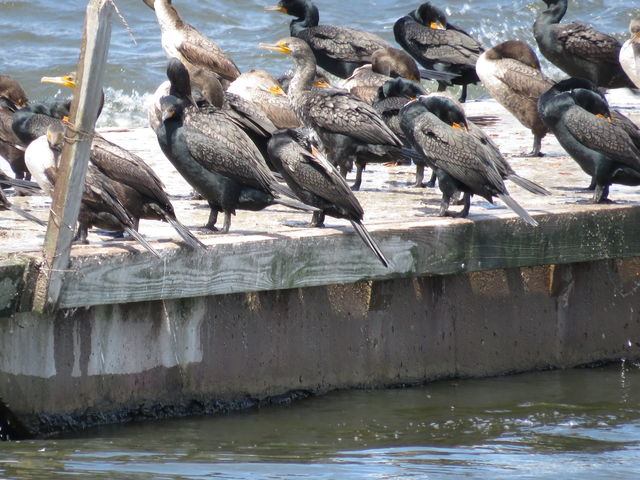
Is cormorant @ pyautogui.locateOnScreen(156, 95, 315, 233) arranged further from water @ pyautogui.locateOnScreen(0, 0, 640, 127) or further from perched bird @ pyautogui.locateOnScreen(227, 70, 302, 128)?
water @ pyautogui.locateOnScreen(0, 0, 640, 127)

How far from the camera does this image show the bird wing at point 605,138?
7.61m

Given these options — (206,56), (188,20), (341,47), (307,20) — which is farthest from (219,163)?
(188,20)

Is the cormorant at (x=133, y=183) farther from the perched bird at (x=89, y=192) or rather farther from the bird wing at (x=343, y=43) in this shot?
the bird wing at (x=343, y=43)

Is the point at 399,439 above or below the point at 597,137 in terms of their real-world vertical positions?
below

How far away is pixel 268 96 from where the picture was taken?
31.3 feet

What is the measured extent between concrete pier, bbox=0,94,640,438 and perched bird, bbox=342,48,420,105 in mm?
1997

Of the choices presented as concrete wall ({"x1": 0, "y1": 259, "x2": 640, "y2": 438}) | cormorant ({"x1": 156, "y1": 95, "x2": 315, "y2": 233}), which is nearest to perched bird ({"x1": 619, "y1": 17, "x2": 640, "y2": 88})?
concrete wall ({"x1": 0, "y1": 259, "x2": 640, "y2": 438})

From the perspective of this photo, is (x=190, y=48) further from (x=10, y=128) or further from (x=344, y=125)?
(x=344, y=125)

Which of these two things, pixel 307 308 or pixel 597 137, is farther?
pixel 597 137

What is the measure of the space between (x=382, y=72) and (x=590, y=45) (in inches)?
102

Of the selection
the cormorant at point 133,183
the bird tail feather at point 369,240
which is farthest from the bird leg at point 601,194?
the cormorant at point 133,183

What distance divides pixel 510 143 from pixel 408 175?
4.79 ft

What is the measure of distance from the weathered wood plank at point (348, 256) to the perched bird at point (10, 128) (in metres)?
2.68

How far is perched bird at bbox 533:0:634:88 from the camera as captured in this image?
38.6 feet
